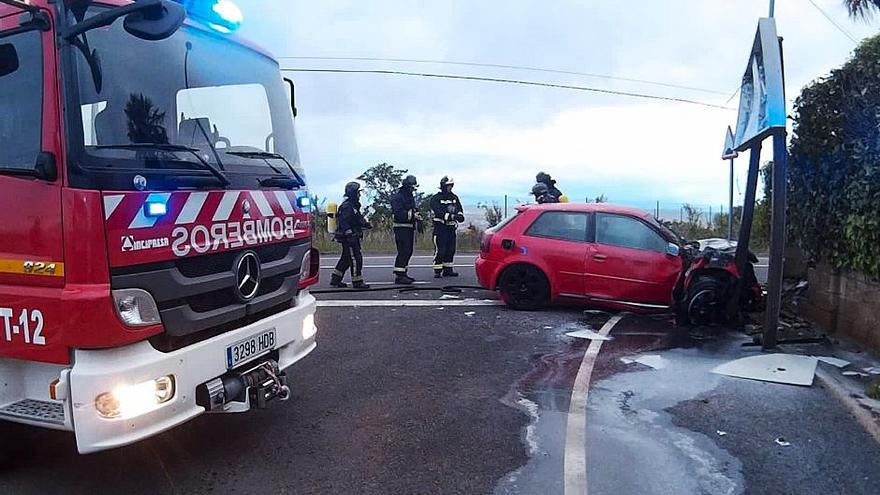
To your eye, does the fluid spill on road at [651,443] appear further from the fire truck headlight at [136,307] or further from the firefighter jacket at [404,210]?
the firefighter jacket at [404,210]

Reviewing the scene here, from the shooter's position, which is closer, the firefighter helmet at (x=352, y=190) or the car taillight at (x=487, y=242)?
A: the car taillight at (x=487, y=242)

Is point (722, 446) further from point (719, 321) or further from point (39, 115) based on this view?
point (39, 115)

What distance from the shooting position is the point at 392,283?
11.0m

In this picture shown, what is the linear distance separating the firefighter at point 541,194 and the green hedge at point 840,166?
3855 mm

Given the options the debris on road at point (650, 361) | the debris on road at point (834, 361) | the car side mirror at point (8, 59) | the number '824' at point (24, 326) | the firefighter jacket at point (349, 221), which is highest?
the car side mirror at point (8, 59)

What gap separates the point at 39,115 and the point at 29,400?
1.42 m

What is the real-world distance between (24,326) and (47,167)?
0.80 meters

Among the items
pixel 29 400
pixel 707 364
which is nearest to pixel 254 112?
pixel 29 400

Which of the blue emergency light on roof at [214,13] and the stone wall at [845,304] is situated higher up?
the blue emergency light on roof at [214,13]

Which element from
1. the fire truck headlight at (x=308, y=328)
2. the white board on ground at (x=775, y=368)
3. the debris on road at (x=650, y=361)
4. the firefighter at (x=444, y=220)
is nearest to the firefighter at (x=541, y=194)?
the firefighter at (x=444, y=220)

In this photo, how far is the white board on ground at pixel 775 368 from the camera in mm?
5293

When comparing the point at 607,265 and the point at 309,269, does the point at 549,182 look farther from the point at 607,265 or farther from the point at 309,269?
the point at 309,269

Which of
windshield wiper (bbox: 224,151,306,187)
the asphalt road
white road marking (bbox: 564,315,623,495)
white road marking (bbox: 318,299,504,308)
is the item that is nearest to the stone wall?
the asphalt road

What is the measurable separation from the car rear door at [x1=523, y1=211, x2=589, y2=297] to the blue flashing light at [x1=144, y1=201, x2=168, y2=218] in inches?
217
